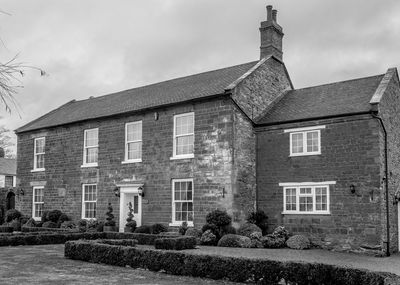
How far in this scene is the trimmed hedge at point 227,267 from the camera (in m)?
10.4

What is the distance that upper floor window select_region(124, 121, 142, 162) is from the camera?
26.3 meters

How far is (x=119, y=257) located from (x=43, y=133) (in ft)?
65.7

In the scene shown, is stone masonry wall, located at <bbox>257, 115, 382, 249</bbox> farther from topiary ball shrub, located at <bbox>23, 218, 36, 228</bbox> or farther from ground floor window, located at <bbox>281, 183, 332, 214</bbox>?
topiary ball shrub, located at <bbox>23, 218, 36, 228</bbox>

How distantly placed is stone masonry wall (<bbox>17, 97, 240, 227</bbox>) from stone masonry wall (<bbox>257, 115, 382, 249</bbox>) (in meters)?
2.44

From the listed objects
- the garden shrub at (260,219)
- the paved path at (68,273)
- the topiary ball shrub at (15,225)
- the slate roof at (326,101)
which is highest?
the slate roof at (326,101)

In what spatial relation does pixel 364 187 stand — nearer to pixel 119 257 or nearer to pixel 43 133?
pixel 119 257

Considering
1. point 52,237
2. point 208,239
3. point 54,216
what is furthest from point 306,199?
point 54,216

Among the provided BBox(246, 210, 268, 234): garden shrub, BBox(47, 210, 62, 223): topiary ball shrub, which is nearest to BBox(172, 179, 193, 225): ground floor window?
BBox(246, 210, 268, 234): garden shrub

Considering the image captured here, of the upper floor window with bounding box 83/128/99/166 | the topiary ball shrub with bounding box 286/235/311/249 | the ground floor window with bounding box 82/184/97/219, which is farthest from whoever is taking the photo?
the upper floor window with bounding box 83/128/99/166

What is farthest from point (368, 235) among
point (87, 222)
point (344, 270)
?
point (87, 222)

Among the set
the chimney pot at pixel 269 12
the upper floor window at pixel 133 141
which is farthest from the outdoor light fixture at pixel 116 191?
the chimney pot at pixel 269 12

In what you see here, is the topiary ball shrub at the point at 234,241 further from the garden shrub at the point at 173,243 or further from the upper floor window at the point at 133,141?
the upper floor window at the point at 133,141

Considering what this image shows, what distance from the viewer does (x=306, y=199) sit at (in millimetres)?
21547

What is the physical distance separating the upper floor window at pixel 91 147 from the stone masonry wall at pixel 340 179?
1114 centimetres
